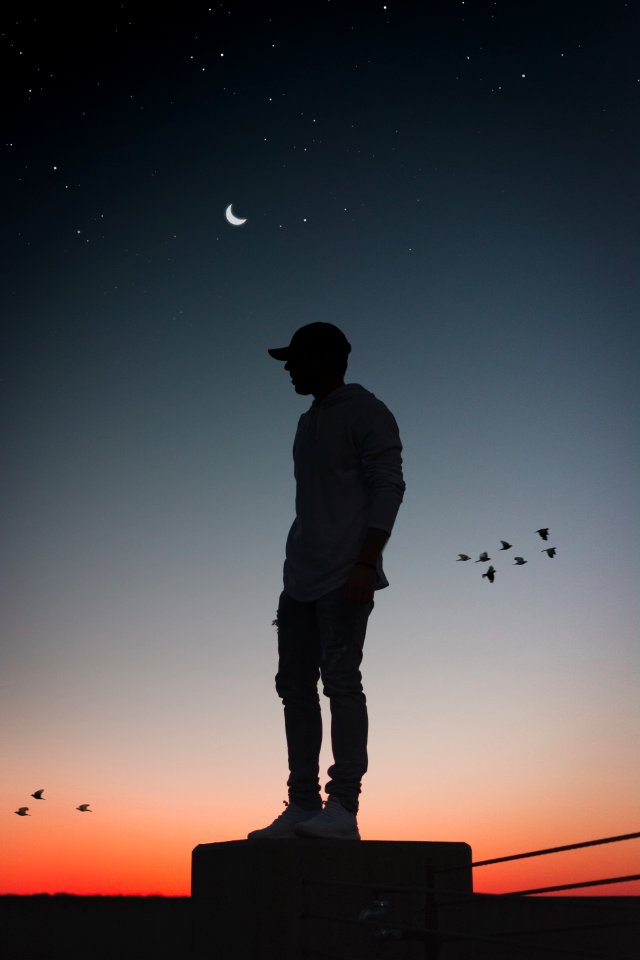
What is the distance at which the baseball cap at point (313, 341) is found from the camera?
4.48 m

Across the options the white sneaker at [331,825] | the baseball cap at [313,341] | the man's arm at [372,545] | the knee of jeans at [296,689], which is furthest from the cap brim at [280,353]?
the white sneaker at [331,825]

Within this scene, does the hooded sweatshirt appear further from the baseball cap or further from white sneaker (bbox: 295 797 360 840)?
white sneaker (bbox: 295 797 360 840)

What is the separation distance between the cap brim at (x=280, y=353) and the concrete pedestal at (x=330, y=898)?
219cm

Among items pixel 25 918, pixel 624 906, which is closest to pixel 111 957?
pixel 25 918

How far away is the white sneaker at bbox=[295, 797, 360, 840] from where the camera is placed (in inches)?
153

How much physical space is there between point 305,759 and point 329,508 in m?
1.16

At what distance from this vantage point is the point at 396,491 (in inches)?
167

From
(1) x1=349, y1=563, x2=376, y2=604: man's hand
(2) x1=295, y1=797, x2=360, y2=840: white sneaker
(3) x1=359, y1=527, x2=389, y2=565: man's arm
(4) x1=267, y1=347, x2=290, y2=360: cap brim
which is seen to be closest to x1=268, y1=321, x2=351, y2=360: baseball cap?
(4) x1=267, y1=347, x2=290, y2=360: cap brim

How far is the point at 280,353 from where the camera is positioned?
4539mm

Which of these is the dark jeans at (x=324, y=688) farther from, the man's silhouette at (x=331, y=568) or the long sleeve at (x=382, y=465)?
the long sleeve at (x=382, y=465)

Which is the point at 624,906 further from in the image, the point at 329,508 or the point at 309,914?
the point at 329,508

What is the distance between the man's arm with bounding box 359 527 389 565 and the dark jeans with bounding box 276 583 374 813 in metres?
0.16

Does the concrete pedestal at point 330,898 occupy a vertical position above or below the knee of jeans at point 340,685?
below

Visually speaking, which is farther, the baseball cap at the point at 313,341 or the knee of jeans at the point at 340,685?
the baseball cap at the point at 313,341
